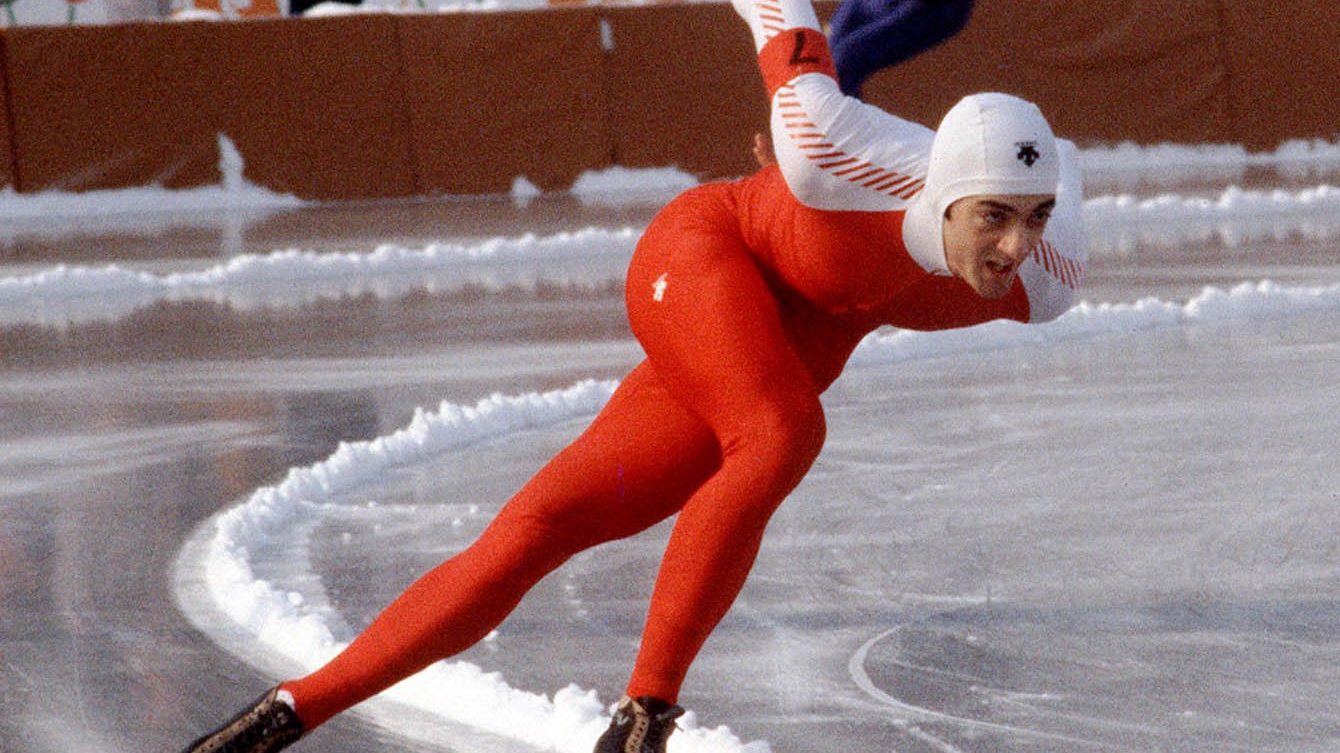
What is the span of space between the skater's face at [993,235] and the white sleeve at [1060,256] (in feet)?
0.68

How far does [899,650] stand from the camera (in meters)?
3.10

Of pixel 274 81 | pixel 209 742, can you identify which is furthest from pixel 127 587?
pixel 274 81

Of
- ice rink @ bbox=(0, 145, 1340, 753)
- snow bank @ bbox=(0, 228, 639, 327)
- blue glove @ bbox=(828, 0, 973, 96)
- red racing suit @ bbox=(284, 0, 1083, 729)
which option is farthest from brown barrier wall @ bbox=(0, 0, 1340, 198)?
red racing suit @ bbox=(284, 0, 1083, 729)

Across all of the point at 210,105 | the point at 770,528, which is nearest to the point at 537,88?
the point at 210,105

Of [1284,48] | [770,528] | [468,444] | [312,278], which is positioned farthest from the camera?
[1284,48]

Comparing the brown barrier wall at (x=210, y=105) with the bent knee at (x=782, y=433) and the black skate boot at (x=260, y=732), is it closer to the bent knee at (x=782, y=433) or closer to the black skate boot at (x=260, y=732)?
the black skate boot at (x=260, y=732)

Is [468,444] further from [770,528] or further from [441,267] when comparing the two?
[441,267]

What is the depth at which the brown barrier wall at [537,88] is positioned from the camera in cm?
1286

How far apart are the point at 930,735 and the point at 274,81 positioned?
11019 millimetres

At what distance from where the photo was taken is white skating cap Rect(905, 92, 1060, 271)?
2518mm

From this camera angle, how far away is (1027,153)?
254cm

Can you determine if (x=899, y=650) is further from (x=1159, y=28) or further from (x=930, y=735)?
(x=1159, y=28)

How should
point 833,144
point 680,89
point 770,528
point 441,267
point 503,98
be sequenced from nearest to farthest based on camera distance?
point 833,144 < point 770,528 < point 441,267 < point 503,98 < point 680,89

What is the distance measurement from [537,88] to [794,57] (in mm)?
11021
